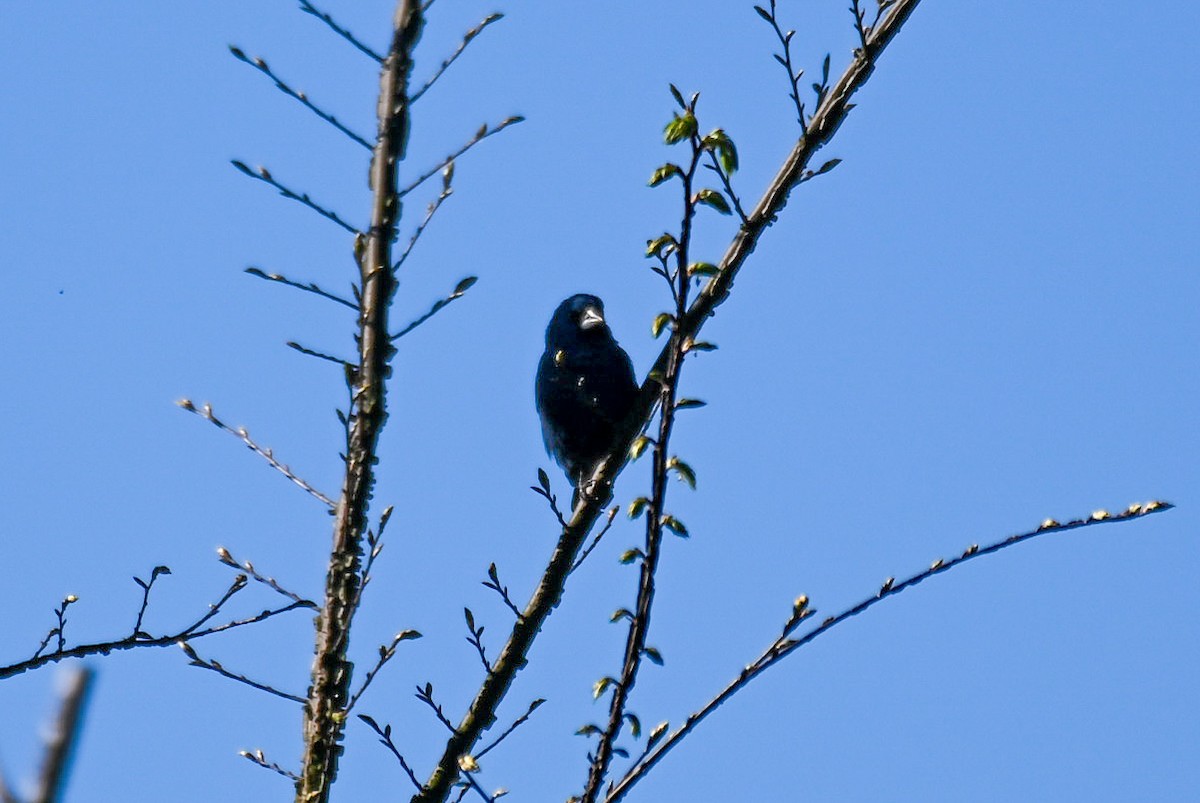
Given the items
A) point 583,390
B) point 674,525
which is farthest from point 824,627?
point 583,390

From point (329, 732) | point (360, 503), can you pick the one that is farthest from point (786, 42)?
point (329, 732)

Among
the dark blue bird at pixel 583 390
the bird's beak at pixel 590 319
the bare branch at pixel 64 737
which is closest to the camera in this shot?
the bare branch at pixel 64 737

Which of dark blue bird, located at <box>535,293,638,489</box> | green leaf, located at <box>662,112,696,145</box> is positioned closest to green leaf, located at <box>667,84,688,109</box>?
green leaf, located at <box>662,112,696,145</box>

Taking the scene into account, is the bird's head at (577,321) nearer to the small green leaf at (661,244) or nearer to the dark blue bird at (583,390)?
the dark blue bird at (583,390)

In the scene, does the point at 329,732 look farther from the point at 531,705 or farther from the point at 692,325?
the point at 692,325

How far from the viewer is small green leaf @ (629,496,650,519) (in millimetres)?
2297

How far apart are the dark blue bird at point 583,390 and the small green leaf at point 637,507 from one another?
357cm

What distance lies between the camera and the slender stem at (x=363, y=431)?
2.57 metres

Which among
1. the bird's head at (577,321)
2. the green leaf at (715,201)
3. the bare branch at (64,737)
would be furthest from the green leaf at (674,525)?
the bird's head at (577,321)

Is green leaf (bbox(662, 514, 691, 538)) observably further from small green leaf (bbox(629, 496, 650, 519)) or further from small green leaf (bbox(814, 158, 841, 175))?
small green leaf (bbox(814, 158, 841, 175))

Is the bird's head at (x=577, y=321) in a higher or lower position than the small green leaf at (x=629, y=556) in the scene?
higher

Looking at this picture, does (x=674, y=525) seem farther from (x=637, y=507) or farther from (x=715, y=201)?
(x=715, y=201)

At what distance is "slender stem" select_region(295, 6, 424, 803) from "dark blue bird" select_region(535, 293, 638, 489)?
10.8 ft

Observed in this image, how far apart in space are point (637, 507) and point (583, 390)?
3.80 meters
